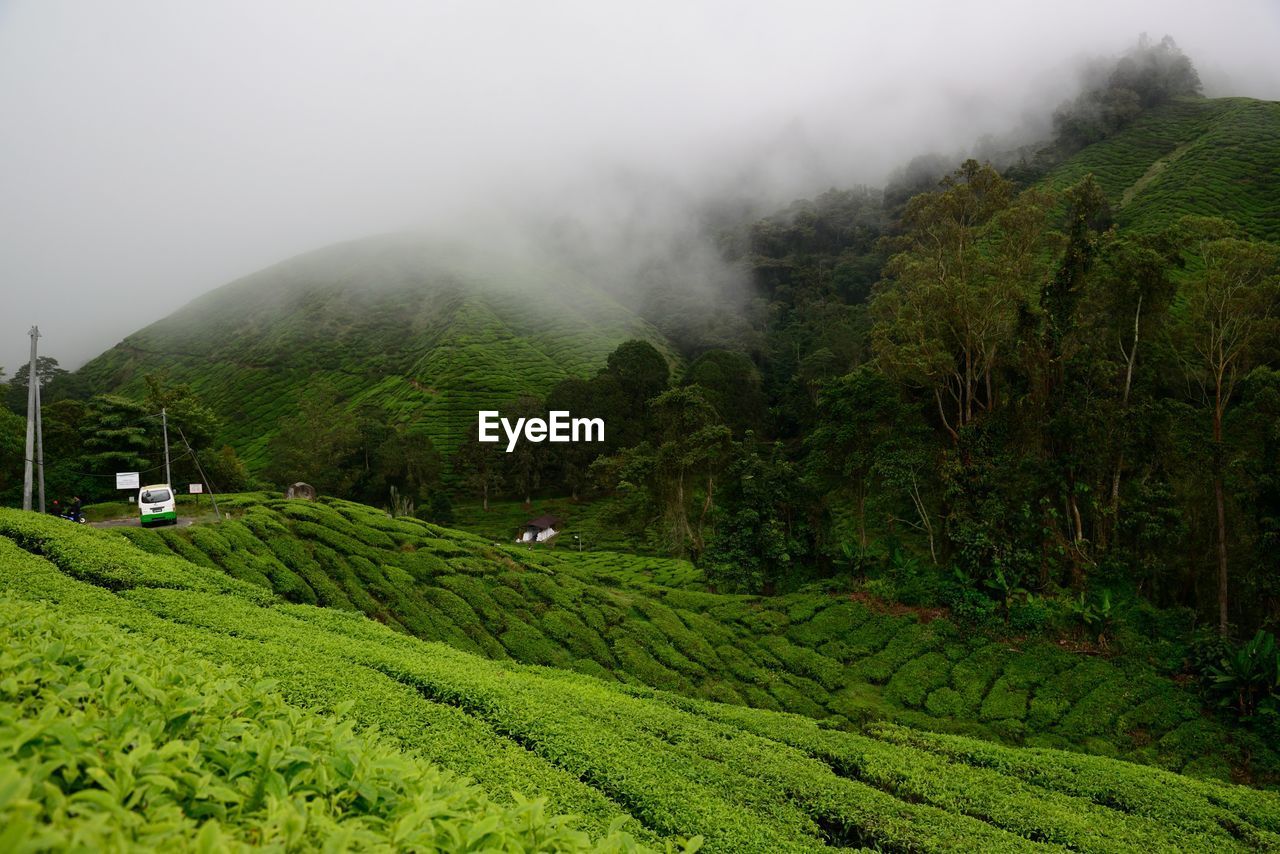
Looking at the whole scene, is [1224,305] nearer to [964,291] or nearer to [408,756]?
[964,291]

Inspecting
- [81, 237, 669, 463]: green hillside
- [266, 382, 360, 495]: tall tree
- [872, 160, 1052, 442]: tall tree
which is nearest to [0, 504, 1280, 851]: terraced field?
[872, 160, 1052, 442]: tall tree

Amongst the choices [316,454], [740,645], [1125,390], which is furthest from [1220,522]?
[316,454]

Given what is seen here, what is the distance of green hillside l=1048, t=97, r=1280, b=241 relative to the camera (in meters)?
54.2

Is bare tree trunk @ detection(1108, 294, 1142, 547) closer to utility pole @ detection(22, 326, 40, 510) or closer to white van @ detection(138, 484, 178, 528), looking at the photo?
white van @ detection(138, 484, 178, 528)

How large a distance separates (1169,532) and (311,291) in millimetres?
131281

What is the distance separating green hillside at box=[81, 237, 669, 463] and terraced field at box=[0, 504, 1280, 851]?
181 feet

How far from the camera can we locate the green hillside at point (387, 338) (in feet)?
255

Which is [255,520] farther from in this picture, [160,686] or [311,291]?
[311,291]

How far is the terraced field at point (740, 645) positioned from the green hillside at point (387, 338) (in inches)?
1831

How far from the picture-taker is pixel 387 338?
98250 millimetres

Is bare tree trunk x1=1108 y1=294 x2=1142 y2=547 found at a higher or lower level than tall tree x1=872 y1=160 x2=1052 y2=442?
lower

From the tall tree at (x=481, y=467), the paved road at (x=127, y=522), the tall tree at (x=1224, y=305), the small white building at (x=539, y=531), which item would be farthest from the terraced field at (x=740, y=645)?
the tall tree at (x=481, y=467)

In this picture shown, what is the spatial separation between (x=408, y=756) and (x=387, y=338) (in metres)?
103

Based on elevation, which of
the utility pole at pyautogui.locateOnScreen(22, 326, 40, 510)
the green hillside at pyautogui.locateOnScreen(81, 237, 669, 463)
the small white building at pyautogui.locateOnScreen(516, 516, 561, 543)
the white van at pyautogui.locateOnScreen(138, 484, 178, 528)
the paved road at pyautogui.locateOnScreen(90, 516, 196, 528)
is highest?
the green hillside at pyautogui.locateOnScreen(81, 237, 669, 463)
